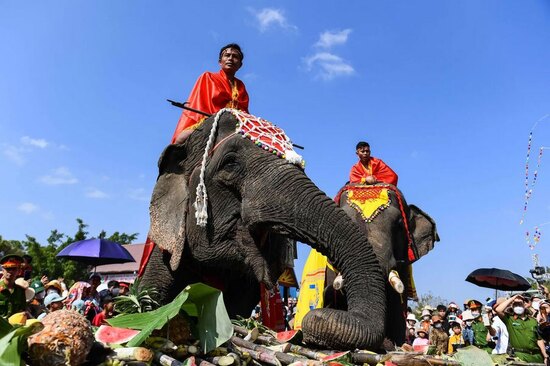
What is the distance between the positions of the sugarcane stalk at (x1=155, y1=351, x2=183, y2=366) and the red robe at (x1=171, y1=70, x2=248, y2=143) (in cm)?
297

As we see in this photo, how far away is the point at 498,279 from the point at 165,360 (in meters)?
15.3

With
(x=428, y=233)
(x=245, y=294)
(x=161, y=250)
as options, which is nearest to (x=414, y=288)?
(x=428, y=233)

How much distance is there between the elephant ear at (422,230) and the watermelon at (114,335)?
5467mm

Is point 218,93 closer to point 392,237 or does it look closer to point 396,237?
point 392,237

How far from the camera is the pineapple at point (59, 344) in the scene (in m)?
1.54

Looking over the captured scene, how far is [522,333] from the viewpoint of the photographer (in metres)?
10.0

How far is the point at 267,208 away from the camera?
3.72 m

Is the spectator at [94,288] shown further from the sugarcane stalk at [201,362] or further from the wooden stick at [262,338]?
the sugarcane stalk at [201,362]

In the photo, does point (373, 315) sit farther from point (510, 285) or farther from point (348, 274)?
point (510, 285)

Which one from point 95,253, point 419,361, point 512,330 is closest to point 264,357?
point 419,361

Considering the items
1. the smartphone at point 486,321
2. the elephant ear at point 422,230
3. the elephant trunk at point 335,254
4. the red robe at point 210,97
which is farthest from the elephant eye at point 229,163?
the smartphone at point 486,321

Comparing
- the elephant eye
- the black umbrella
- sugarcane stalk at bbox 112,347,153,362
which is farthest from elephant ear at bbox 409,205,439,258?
the black umbrella

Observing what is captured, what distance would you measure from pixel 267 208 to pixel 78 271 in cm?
3219

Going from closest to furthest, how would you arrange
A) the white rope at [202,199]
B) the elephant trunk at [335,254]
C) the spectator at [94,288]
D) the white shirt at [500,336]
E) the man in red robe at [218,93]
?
the elephant trunk at [335,254] < the white rope at [202,199] < the man in red robe at [218,93] < the spectator at [94,288] < the white shirt at [500,336]
